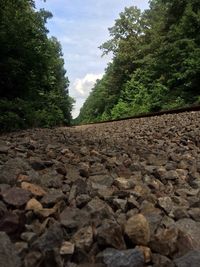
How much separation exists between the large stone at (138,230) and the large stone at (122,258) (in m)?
0.13

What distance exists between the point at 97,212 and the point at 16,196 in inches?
17.1

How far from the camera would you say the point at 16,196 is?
7.12 ft

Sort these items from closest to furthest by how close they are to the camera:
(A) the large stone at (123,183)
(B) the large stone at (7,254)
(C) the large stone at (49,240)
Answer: (B) the large stone at (7,254) < (C) the large stone at (49,240) < (A) the large stone at (123,183)

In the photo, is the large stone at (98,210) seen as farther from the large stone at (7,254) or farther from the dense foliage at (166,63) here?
the dense foliage at (166,63)

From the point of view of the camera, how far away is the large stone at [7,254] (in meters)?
1.58

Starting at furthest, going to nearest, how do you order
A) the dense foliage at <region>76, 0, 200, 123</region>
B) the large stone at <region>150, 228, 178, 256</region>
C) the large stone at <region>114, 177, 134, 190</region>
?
the dense foliage at <region>76, 0, 200, 123</region> < the large stone at <region>114, 177, 134, 190</region> < the large stone at <region>150, 228, 178, 256</region>

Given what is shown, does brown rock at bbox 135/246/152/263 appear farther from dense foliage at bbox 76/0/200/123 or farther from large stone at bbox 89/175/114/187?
dense foliage at bbox 76/0/200/123

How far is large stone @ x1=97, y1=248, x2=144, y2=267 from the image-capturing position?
5.35ft

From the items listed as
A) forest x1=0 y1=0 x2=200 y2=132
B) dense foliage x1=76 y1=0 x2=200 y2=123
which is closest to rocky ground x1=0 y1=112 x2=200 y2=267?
forest x1=0 y1=0 x2=200 y2=132

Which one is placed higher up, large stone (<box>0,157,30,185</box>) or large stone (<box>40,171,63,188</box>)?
large stone (<box>0,157,30,185</box>)

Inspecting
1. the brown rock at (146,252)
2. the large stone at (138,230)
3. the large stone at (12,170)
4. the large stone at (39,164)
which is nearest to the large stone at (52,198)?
the large stone at (12,170)

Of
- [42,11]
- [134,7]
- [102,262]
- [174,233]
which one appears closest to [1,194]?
[102,262]

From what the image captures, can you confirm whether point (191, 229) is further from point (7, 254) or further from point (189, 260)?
point (7, 254)

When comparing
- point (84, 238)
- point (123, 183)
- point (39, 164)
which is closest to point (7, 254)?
point (84, 238)
